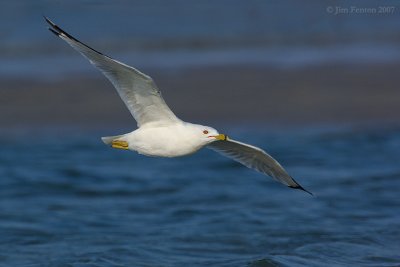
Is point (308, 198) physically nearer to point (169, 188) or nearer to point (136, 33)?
point (169, 188)

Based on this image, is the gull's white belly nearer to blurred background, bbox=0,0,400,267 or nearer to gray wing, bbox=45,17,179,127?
gray wing, bbox=45,17,179,127

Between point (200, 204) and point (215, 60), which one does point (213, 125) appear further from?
point (215, 60)

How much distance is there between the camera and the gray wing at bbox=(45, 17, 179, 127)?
9477 millimetres

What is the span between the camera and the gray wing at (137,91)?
9.48 metres

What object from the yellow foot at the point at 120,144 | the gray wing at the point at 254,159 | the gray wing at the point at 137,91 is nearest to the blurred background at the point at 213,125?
the gray wing at the point at 254,159

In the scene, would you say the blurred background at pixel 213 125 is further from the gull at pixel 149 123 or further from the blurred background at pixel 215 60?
the gull at pixel 149 123

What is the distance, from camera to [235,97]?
61.5 ft

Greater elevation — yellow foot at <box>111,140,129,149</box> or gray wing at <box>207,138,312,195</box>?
gray wing at <box>207,138,312,195</box>

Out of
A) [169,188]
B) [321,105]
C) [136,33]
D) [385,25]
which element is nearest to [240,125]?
[321,105]

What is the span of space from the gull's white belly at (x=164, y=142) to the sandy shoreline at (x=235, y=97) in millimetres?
7710

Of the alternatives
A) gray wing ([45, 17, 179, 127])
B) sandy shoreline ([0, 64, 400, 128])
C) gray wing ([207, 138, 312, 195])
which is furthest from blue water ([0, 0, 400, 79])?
gray wing ([45, 17, 179, 127])

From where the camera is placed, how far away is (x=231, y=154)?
35.2 feet

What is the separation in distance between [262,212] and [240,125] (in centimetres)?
401

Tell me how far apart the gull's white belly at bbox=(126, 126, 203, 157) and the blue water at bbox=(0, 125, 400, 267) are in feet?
7.08
